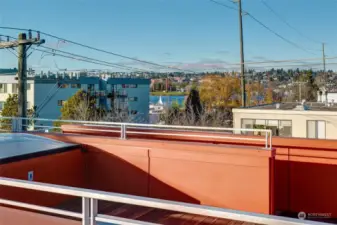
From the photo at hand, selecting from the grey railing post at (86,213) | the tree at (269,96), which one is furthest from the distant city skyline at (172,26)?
the grey railing post at (86,213)

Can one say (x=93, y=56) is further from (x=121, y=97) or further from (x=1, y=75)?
(x=121, y=97)

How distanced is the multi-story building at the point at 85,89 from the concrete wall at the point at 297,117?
11.7 meters

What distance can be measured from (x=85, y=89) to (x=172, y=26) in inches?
600

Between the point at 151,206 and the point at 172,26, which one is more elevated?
the point at 172,26

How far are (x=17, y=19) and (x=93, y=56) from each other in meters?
5.90

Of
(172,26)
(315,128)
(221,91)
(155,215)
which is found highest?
(172,26)

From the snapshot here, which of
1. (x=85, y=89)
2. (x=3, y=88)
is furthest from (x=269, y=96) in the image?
(x=3, y=88)

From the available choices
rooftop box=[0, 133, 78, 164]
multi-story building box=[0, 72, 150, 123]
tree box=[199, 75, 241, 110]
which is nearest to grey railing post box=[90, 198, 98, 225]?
rooftop box=[0, 133, 78, 164]

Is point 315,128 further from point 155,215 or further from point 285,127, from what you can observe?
point 155,215

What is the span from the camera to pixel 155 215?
18.6 feet

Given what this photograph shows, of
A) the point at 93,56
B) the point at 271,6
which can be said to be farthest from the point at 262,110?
the point at 93,56

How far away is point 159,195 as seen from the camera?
658cm

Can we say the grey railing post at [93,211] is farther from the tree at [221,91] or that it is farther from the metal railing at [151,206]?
the tree at [221,91]

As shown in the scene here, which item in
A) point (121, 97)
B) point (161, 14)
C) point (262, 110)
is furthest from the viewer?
point (121, 97)
